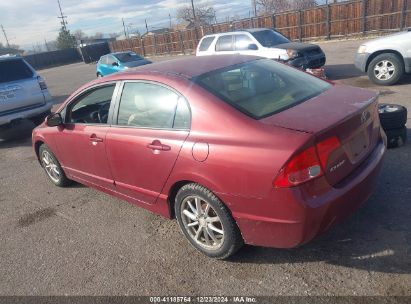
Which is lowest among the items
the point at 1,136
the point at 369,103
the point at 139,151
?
the point at 1,136

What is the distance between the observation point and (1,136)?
953 cm

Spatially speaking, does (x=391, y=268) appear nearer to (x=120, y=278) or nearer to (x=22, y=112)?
(x=120, y=278)

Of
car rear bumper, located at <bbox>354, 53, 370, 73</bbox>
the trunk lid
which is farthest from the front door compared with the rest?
car rear bumper, located at <bbox>354, 53, 370, 73</bbox>

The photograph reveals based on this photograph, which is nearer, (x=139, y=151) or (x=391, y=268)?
(x=391, y=268)

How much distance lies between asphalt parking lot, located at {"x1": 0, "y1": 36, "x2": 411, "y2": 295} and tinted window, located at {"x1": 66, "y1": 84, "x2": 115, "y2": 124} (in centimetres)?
109

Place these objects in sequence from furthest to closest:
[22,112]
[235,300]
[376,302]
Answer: [22,112] < [235,300] < [376,302]

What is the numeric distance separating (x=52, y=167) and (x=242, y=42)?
7810 mm

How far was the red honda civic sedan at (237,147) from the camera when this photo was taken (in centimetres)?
249

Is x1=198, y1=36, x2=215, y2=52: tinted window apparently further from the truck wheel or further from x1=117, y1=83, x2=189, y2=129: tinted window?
x1=117, y1=83, x2=189, y2=129: tinted window

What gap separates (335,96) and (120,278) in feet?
7.99

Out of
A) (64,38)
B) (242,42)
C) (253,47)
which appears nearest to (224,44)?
(242,42)

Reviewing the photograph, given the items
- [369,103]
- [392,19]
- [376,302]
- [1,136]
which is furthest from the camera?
[392,19]

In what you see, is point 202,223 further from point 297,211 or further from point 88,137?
point 88,137

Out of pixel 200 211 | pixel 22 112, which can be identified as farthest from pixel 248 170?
pixel 22 112
